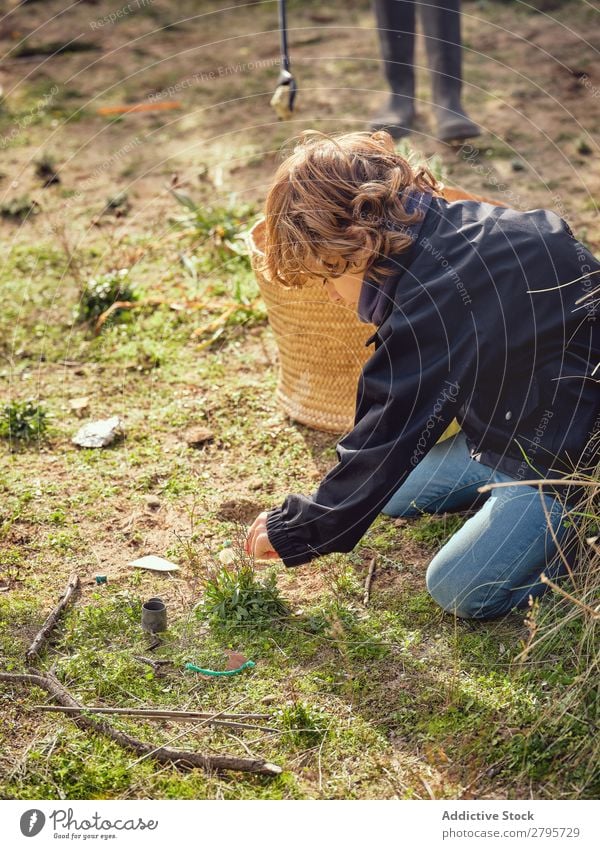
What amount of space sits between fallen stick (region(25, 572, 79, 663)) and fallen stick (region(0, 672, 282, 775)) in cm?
12

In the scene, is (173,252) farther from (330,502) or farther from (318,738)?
(318,738)

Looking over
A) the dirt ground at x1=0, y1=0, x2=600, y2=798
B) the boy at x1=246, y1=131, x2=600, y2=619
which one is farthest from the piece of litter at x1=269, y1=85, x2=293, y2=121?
the boy at x1=246, y1=131, x2=600, y2=619

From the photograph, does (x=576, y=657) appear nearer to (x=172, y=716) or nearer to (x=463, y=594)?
(x=463, y=594)

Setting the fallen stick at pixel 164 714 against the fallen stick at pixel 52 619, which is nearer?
the fallen stick at pixel 164 714

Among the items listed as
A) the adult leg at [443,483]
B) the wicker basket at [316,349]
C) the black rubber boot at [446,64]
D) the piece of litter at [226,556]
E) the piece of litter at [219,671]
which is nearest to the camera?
the piece of litter at [219,671]

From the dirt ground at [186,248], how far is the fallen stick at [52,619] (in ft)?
0.14

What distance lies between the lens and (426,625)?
2.22 meters

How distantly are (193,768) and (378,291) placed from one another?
985 mm

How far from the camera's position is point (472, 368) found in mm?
1959

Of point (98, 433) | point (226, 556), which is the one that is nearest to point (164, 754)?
point (226, 556)

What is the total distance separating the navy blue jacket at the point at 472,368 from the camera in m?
1.94

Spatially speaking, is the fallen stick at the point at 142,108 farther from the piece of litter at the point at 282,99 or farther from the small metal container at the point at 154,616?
the small metal container at the point at 154,616

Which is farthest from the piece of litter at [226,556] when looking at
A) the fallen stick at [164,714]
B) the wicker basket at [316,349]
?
the wicker basket at [316,349]
